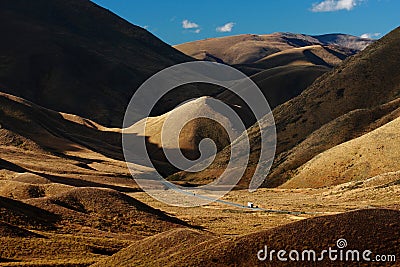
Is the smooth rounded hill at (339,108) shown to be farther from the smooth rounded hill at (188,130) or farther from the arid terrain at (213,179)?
the smooth rounded hill at (188,130)

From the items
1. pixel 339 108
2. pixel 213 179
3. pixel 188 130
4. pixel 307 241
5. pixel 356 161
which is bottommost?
pixel 213 179

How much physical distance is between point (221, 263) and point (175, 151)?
119852 mm

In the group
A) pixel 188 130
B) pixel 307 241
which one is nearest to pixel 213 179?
pixel 188 130

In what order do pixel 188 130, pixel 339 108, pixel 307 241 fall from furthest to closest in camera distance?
1. pixel 188 130
2. pixel 339 108
3. pixel 307 241

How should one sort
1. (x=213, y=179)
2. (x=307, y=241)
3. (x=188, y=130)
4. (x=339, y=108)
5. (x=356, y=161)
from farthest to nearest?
(x=188, y=130) → (x=339, y=108) → (x=213, y=179) → (x=356, y=161) → (x=307, y=241)

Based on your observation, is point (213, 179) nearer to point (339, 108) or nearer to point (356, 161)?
point (356, 161)

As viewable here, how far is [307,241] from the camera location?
87.8 ft

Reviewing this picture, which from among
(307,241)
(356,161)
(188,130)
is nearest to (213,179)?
(356,161)

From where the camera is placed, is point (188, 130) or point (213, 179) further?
point (188, 130)

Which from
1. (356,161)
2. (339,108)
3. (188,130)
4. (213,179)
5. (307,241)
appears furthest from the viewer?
(188,130)

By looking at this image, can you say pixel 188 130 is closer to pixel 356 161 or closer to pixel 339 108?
pixel 339 108

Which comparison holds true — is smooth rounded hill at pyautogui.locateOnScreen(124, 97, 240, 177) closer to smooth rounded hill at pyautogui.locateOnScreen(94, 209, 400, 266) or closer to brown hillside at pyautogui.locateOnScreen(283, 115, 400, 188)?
brown hillside at pyautogui.locateOnScreen(283, 115, 400, 188)

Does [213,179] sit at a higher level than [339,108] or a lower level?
lower

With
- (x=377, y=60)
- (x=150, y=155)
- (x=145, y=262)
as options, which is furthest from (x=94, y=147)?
(x=145, y=262)
